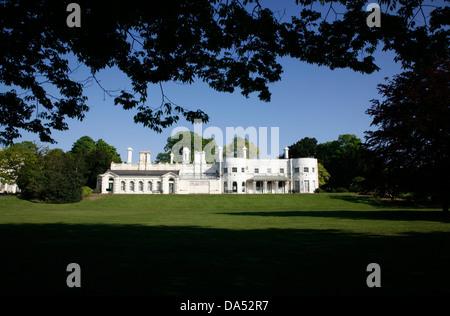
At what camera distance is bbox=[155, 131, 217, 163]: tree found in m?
79.5

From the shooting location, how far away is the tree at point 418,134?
19438 mm

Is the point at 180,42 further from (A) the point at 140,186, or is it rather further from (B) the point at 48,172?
(A) the point at 140,186

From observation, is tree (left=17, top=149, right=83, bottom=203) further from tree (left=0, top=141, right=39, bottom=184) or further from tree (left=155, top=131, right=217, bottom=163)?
tree (left=155, top=131, right=217, bottom=163)

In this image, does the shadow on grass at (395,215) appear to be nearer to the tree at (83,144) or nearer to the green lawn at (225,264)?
the green lawn at (225,264)

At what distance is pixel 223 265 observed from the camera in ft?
20.2

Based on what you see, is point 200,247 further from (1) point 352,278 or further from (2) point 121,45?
(2) point 121,45

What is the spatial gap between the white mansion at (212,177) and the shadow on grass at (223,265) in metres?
51.5

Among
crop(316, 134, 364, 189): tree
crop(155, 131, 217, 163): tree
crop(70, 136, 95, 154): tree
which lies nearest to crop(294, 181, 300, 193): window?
crop(316, 134, 364, 189): tree

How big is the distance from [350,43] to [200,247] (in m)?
Result: 7.96

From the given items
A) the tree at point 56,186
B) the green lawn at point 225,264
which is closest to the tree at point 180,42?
the green lawn at point 225,264

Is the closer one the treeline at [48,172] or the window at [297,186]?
the treeline at [48,172]

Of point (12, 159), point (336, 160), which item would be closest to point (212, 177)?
point (336, 160)

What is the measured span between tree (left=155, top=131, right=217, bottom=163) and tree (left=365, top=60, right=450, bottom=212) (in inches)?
2232

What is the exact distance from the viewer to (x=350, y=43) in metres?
9.54
